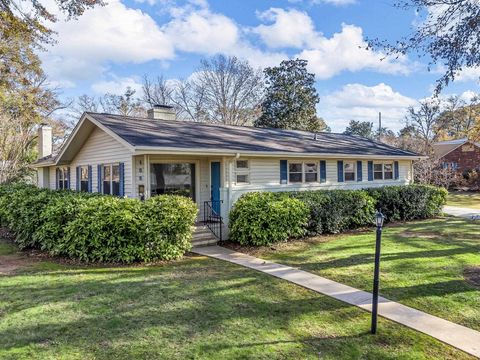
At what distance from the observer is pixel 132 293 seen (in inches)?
233

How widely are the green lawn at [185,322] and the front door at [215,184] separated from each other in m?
4.96

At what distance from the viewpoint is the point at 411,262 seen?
7.88 metres

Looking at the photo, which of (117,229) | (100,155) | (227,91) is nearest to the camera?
(117,229)

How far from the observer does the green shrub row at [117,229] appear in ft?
26.3

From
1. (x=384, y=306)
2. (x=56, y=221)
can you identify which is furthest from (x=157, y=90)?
(x=384, y=306)

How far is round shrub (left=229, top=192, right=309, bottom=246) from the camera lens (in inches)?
389

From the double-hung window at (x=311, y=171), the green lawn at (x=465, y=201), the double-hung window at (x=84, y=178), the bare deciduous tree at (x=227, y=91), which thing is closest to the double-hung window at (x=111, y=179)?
the double-hung window at (x=84, y=178)

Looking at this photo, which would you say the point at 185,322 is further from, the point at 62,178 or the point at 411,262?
the point at 62,178

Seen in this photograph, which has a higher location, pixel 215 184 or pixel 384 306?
pixel 215 184

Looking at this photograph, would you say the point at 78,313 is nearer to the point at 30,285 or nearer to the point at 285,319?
the point at 30,285

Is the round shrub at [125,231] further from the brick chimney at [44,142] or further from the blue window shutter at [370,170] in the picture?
the brick chimney at [44,142]

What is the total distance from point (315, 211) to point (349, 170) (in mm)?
4267

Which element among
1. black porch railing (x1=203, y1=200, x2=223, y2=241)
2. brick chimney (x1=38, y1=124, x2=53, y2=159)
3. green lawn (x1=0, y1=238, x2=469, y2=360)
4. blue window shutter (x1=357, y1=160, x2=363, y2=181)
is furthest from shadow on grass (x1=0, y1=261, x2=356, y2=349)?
brick chimney (x1=38, y1=124, x2=53, y2=159)

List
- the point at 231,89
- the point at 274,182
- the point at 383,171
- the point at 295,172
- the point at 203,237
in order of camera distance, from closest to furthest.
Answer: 1. the point at 203,237
2. the point at 274,182
3. the point at 295,172
4. the point at 383,171
5. the point at 231,89
